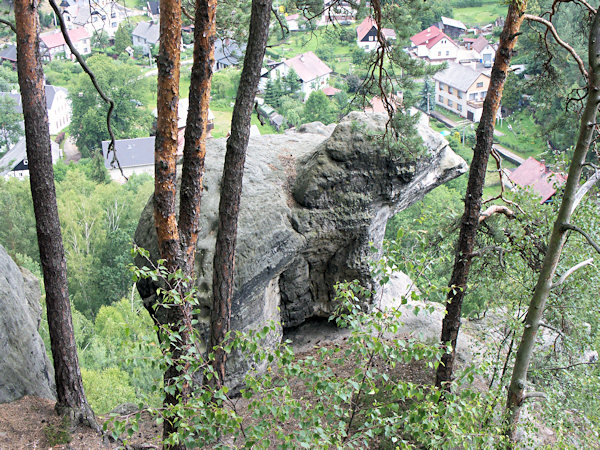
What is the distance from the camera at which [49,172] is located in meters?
7.50

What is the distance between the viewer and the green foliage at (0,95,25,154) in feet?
141

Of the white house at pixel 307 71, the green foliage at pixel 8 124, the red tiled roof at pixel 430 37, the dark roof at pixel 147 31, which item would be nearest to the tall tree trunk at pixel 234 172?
the green foliage at pixel 8 124

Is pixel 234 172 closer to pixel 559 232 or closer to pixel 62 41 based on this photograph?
pixel 559 232

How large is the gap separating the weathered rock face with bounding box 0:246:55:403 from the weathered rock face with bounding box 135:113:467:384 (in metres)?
1.88

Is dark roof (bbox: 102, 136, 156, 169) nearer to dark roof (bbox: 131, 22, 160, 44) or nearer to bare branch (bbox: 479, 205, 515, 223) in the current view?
dark roof (bbox: 131, 22, 160, 44)

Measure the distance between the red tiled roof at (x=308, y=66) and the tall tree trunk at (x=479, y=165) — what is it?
145 feet

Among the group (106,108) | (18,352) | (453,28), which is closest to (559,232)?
(18,352)

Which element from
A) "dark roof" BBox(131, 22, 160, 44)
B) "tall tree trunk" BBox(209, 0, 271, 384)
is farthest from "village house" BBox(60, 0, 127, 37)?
"dark roof" BBox(131, 22, 160, 44)

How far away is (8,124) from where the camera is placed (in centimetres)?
4516

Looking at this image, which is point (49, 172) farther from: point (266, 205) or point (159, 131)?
point (266, 205)

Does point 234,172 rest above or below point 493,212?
above

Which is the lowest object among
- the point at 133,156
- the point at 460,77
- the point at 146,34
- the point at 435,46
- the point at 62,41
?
the point at 133,156

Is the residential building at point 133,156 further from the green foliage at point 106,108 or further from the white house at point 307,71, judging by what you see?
the white house at point 307,71

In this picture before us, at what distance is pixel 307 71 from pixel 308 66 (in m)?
0.97
